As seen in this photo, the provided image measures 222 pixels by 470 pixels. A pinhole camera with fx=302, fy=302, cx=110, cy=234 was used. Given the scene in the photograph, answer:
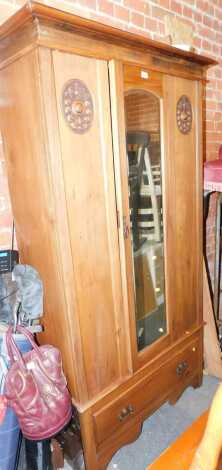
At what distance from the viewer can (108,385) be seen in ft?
4.61

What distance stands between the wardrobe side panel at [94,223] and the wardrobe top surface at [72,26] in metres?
0.08

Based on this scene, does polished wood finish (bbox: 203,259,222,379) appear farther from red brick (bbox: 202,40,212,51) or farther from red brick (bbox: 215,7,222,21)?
red brick (bbox: 215,7,222,21)

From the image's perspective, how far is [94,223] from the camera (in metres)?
1.21

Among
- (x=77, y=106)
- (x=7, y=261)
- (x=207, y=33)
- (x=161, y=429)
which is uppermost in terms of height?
(x=207, y=33)

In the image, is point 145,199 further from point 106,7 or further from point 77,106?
point 106,7

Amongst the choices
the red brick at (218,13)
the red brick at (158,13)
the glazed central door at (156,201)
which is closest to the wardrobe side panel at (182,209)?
the glazed central door at (156,201)

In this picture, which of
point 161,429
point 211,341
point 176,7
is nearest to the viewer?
point 161,429

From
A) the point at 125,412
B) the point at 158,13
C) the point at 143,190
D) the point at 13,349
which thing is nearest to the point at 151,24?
the point at 158,13

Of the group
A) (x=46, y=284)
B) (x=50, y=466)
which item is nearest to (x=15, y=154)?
(x=46, y=284)

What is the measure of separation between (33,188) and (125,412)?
1.16m

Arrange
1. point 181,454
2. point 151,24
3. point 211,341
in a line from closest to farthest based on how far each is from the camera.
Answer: point 181,454
point 151,24
point 211,341

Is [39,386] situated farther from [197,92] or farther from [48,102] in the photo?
[197,92]

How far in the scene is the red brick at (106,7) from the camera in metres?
1.59

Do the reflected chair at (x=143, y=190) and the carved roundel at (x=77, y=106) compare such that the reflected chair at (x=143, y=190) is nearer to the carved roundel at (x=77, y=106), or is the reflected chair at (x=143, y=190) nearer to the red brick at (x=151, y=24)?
the carved roundel at (x=77, y=106)
